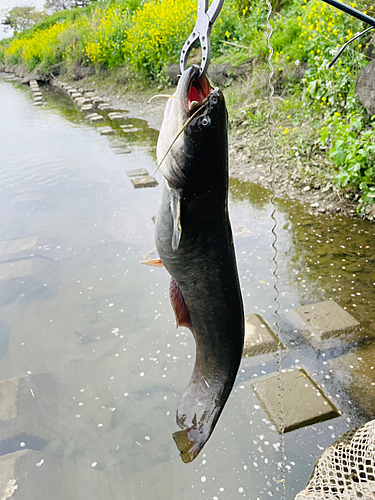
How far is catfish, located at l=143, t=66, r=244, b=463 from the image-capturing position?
1.07 metres

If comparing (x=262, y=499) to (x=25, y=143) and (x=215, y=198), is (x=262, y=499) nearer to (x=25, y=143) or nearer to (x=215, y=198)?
(x=215, y=198)

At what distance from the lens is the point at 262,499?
6.70 ft

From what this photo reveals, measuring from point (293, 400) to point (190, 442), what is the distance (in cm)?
136

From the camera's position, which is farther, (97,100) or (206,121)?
(97,100)

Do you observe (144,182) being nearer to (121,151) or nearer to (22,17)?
(121,151)

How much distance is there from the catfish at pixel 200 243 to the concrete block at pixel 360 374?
1.59 metres

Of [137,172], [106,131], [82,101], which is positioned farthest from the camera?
[82,101]

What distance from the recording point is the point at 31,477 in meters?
2.23

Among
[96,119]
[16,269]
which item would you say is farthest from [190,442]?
[96,119]

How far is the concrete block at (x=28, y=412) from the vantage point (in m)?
2.46

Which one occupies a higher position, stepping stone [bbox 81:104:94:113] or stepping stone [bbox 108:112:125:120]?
stepping stone [bbox 81:104:94:113]

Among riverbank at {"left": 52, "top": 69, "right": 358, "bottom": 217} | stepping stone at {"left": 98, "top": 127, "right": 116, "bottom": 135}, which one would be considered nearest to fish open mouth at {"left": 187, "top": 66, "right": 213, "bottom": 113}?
riverbank at {"left": 52, "top": 69, "right": 358, "bottom": 217}

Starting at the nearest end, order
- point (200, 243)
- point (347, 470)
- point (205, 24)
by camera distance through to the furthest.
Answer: point (205, 24), point (200, 243), point (347, 470)

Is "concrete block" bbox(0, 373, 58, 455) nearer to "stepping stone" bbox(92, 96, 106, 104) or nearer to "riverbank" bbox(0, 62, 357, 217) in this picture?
Result: "riverbank" bbox(0, 62, 357, 217)
